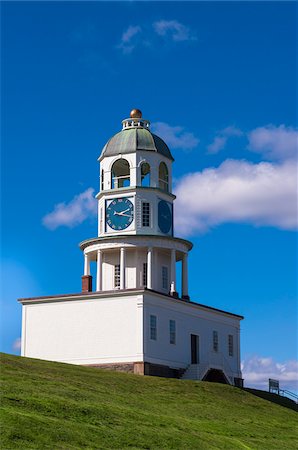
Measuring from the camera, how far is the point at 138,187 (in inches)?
2116

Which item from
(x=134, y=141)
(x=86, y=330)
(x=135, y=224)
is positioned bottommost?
(x=86, y=330)

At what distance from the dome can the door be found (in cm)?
1165

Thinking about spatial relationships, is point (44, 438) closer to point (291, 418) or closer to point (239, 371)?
point (291, 418)

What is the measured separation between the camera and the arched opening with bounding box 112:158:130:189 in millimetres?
55469

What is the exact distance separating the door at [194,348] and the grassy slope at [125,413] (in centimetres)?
702

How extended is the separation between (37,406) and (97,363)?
74.2ft

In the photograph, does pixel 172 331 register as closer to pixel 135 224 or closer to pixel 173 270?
pixel 173 270

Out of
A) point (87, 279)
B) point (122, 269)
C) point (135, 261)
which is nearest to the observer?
point (122, 269)

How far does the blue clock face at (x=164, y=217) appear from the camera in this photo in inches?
2143

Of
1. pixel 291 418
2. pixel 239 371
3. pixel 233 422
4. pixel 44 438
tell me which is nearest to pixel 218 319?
pixel 239 371

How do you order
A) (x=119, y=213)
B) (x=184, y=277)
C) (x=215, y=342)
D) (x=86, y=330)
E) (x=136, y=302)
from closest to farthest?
1. (x=136, y=302)
2. (x=86, y=330)
3. (x=119, y=213)
4. (x=184, y=277)
5. (x=215, y=342)

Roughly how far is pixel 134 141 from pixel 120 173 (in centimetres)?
273

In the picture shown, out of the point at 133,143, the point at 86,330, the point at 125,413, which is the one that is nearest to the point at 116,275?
the point at 86,330

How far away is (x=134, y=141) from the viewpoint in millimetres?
54812
